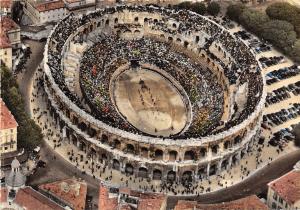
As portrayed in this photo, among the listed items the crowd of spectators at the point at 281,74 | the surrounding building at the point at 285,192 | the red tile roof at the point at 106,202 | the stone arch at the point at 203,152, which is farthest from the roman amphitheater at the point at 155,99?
the red tile roof at the point at 106,202

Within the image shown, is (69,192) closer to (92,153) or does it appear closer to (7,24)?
(92,153)

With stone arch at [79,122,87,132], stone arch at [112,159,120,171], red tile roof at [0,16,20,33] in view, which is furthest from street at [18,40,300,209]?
red tile roof at [0,16,20,33]

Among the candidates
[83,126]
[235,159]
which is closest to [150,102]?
[83,126]

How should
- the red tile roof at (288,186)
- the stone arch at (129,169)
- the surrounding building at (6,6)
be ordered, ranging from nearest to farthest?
the red tile roof at (288,186)
the stone arch at (129,169)
the surrounding building at (6,6)

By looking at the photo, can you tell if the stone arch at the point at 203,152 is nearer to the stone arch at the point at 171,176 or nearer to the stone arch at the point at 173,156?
the stone arch at the point at 173,156

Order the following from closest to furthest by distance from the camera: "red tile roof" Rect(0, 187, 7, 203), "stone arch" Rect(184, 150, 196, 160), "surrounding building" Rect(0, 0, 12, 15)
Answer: "red tile roof" Rect(0, 187, 7, 203)
"stone arch" Rect(184, 150, 196, 160)
"surrounding building" Rect(0, 0, 12, 15)

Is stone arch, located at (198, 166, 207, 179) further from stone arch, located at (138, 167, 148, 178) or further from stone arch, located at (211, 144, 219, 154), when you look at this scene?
stone arch, located at (138, 167, 148, 178)
